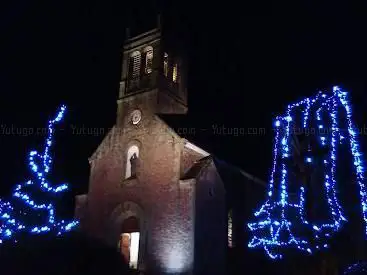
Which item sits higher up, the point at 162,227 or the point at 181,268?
the point at 162,227

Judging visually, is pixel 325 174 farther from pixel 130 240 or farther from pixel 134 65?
pixel 134 65

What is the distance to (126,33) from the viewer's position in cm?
2811

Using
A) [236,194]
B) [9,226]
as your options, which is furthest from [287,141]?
[9,226]

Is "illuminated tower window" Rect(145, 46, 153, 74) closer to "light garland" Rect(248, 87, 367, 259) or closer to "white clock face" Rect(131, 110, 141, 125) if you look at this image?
"white clock face" Rect(131, 110, 141, 125)

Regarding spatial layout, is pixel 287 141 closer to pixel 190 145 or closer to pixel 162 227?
pixel 190 145

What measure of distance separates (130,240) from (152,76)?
10.1 metres

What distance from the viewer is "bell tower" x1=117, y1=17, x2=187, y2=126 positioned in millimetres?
24953

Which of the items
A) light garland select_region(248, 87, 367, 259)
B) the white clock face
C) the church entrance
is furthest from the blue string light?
light garland select_region(248, 87, 367, 259)

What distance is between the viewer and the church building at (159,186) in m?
21.1

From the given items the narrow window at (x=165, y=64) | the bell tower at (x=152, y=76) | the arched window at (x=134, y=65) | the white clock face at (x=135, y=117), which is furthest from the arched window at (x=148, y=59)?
the white clock face at (x=135, y=117)

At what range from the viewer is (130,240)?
80.3 feet

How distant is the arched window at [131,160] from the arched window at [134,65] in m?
4.77

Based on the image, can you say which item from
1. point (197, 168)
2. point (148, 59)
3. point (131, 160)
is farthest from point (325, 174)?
point (148, 59)

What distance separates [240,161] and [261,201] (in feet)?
10.7
